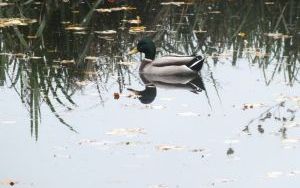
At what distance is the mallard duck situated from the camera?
11.0 m

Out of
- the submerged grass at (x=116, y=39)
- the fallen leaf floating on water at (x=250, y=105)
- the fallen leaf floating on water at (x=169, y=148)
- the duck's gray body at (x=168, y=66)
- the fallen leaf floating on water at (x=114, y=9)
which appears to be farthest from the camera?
the fallen leaf floating on water at (x=114, y=9)

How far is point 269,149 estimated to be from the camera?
25.2 ft

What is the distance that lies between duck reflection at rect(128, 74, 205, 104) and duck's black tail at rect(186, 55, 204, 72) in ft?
0.49

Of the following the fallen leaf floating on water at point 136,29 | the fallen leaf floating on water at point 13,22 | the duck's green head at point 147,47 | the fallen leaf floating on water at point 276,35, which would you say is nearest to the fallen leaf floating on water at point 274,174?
the duck's green head at point 147,47

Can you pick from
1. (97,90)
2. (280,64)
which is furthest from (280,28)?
(97,90)

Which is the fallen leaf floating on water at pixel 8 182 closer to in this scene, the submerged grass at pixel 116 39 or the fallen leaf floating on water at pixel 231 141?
the submerged grass at pixel 116 39

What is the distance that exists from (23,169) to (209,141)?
1718 millimetres

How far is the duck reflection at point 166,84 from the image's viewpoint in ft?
33.3

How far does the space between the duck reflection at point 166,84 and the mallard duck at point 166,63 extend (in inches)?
3.0

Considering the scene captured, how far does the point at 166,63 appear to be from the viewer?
37.2ft

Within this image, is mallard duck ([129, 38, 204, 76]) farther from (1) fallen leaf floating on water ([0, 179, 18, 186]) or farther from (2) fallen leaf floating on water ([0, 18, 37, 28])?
(1) fallen leaf floating on water ([0, 179, 18, 186])

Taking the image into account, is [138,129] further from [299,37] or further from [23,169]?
[299,37]

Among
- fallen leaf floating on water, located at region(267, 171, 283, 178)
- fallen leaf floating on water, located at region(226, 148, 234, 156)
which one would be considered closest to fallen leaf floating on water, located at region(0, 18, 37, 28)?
fallen leaf floating on water, located at region(226, 148, 234, 156)

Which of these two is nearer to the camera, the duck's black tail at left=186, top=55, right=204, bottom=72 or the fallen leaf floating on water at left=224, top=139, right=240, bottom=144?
the fallen leaf floating on water at left=224, top=139, right=240, bottom=144
